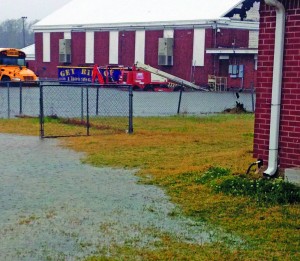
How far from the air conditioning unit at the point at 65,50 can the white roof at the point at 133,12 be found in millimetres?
1763

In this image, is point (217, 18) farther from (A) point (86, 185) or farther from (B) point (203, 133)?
(A) point (86, 185)

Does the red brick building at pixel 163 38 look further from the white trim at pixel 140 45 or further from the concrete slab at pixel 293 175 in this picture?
the concrete slab at pixel 293 175

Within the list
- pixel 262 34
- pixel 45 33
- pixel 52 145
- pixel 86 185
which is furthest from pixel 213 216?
pixel 45 33

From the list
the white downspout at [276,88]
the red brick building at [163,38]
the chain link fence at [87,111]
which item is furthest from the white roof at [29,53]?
the white downspout at [276,88]

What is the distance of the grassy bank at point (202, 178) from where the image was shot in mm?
5906

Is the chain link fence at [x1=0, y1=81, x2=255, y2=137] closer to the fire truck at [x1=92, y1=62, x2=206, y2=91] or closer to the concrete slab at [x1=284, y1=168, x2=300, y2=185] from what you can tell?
the concrete slab at [x1=284, y1=168, x2=300, y2=185]

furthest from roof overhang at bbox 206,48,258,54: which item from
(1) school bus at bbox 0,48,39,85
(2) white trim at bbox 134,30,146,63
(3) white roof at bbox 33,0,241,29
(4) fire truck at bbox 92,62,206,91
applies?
(1) school bus at bbox 0,48,39,85

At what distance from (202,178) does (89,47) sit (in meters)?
50.8

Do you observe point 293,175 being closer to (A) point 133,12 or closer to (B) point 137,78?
(B) point 137,78

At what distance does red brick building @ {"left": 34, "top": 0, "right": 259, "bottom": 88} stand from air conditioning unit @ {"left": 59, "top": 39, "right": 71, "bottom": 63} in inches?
4.2

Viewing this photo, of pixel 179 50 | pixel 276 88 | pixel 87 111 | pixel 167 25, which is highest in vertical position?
pixel 167 25

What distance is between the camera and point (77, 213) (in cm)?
742

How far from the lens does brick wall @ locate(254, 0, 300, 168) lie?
853 cm

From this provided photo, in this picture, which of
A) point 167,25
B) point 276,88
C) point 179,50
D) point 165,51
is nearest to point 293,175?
point 276,88
